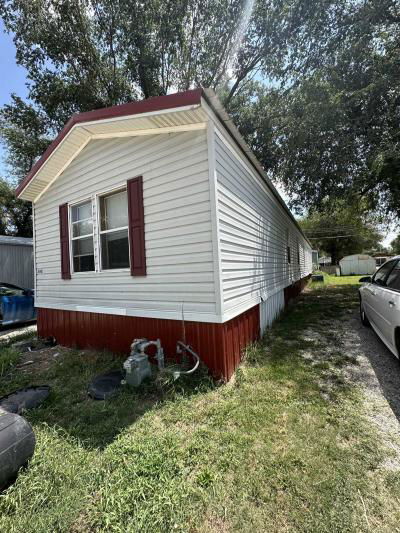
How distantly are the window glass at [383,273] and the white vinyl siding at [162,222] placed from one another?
3.06 metres

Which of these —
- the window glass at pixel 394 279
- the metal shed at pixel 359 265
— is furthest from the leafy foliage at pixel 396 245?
the window glass at pixel 394 279

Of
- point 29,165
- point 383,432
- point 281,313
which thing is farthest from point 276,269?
point 29,165

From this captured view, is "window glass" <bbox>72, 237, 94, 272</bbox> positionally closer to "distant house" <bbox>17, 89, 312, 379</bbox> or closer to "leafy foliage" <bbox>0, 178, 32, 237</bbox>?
"distant house" <bbox>17, 89, 312, 379</bbox>

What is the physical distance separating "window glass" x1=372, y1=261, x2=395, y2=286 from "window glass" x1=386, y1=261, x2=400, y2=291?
198 millimetres

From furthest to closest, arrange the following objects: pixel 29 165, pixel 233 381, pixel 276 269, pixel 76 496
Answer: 1. pixel 29 165
2. pixel 276 269
3. pixel 233 381
4. pixel 76 496

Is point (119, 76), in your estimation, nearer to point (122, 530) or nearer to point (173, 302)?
point (173, 302)

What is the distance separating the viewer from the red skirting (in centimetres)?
347

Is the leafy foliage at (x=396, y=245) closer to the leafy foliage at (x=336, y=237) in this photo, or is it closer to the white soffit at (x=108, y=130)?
the leafy foliage at (x=336, y=237)

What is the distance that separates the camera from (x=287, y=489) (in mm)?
1941

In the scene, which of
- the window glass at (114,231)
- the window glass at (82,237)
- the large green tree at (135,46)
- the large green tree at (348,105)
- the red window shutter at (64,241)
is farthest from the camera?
the large green tree at (135,46)

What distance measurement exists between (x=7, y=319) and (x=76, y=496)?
303 inches

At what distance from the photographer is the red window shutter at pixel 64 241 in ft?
18.1

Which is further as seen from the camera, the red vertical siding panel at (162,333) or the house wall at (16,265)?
the house wall at (16,265)

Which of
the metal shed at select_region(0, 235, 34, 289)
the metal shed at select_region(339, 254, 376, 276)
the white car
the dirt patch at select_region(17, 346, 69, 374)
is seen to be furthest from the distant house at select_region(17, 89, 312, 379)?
the metal shed at select_region(339, 254, 376, 276)
